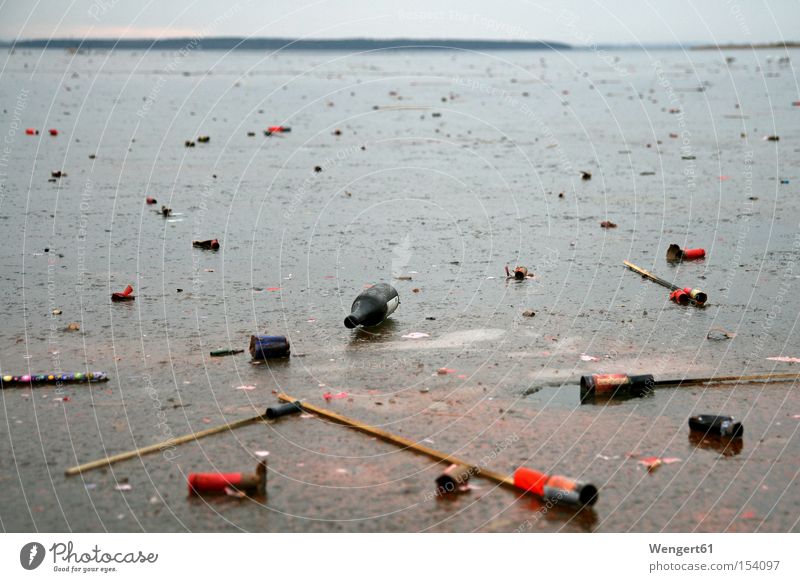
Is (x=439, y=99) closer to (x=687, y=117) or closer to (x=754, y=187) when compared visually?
(x=687, y=117)

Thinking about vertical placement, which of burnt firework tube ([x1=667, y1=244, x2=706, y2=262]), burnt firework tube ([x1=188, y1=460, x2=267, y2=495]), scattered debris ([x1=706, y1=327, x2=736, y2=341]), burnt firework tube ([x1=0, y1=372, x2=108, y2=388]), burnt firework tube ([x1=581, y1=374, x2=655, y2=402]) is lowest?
burnt firework tube ([x1=188, y1=460, x2=267, y2=495])

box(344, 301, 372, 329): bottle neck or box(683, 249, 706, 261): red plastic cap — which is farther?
box(683, 249, 706, 261): red plastic cap

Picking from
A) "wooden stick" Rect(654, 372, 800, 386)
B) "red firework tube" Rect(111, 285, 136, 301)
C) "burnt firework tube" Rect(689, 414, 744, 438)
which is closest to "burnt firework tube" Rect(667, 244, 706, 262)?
"wooden stick" Rect(654, 372, 800, 386)

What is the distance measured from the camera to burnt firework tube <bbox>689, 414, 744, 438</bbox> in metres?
5.80

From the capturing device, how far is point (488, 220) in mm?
12445

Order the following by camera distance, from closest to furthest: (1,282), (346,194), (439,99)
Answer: (1,282), (346,194), (439,99)

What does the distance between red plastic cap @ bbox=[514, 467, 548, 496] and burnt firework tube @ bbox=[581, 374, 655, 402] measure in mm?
1474

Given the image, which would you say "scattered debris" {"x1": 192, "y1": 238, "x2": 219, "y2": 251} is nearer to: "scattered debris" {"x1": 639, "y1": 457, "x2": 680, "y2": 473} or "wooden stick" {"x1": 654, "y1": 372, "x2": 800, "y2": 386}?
"wooden stick" {"x1": 654, "y1": 372, "x2": 800, "y2": 386}

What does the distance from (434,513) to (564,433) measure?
134 cm

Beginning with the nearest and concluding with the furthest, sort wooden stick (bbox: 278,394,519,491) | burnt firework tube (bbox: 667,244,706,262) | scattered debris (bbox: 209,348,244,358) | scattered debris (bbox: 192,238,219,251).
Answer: wooden stick (bbox: 278,394,519,491)
scattered debris (bbox: 209,348,244,358)
burnt firework tube (bbox: 667,244,706,262)
scattered debris (bbox: 192,238,219,251)

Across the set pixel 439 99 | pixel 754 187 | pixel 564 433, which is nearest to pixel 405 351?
pixel 564 433

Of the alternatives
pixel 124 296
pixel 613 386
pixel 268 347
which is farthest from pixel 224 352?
pixel 613 386

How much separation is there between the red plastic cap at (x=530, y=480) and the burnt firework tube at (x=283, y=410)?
1726 mm

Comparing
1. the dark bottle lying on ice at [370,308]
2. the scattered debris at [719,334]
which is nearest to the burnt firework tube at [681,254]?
the scattered debris at [719,334]
